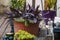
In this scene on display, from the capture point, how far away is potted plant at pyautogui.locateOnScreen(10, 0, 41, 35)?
1.15m

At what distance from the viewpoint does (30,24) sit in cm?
117

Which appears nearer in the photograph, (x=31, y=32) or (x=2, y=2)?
(x=31, y=32)

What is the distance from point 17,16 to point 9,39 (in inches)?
8.3

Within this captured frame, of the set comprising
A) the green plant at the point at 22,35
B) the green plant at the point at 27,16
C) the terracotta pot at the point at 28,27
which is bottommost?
the green plant at the point at 22,35

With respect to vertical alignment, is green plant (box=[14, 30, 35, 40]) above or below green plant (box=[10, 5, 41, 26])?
below

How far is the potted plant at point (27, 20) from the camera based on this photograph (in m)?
1.15

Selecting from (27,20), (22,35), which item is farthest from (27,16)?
(22,35)

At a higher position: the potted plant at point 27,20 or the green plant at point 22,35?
the potted plant at point 27,20

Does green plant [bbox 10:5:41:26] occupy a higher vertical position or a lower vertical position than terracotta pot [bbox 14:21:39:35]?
higher

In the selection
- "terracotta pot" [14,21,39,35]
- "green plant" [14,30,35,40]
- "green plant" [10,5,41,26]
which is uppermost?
"green plant" [10,5,41,26]

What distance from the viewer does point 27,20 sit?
1142mm

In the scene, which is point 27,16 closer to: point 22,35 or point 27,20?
point 27,20

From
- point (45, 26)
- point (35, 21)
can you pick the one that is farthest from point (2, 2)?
point (35, 21)

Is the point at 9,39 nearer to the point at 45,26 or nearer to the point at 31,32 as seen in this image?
the point at 31,32
